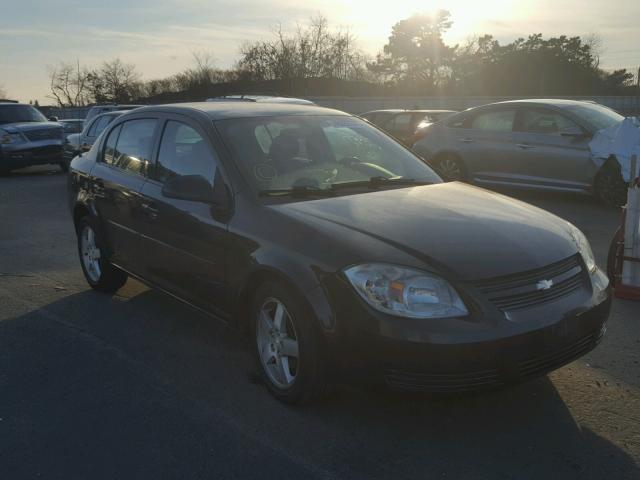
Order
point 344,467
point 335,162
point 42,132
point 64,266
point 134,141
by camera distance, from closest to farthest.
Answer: point 344,467
point 335,162
point 134,141
point 64,266
point 42,132

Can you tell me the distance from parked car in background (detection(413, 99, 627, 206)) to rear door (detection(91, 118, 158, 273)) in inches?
200

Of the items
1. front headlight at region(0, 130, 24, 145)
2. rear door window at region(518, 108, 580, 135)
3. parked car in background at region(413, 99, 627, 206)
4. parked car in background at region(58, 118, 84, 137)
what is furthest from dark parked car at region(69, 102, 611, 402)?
parked car in background at region(58, 118, 84, 137)

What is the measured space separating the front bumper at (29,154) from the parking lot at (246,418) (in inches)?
537

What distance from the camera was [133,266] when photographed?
5.00 metres

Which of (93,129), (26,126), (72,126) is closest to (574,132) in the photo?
(93,129)

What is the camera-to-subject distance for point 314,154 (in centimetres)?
434

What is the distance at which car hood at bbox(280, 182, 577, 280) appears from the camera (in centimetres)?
317

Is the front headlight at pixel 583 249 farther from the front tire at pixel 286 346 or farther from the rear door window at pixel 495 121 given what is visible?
the rear door window at pixel 495 121

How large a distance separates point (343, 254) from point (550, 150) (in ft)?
24.5

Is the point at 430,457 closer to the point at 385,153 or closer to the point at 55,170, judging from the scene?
the point at 385,153

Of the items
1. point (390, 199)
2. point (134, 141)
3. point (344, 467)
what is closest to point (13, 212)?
point (134, 141)

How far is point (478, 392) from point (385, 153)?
217 centimetres

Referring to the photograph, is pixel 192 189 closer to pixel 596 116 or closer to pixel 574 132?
pixel 574 132

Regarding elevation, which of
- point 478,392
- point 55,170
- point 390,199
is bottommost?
point 55,170
